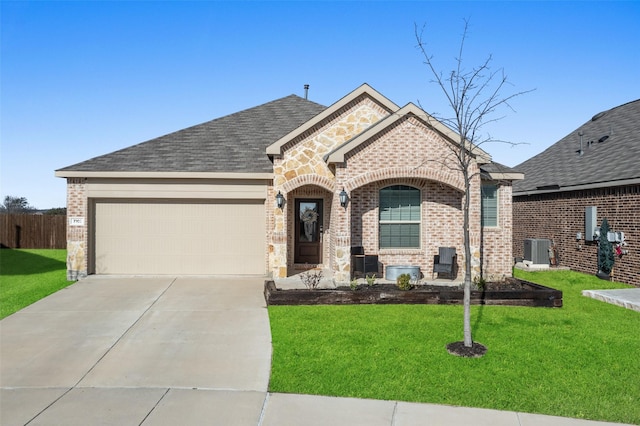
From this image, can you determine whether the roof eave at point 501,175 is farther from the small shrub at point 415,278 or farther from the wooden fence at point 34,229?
the wooden fence at point 34,229

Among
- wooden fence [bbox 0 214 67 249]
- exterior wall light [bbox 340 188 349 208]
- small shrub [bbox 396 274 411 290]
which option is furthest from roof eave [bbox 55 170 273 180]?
wooden fence [bbox 0 214 67 249]

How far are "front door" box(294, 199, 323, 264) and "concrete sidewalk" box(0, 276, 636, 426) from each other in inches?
184

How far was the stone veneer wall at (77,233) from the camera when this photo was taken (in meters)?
13.7

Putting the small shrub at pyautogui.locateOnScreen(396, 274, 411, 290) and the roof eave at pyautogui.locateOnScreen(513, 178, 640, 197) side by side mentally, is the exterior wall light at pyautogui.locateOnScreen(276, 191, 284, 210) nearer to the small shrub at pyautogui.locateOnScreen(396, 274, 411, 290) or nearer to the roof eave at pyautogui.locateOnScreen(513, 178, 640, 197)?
the small shrub at pyautogui.locateOnScreen(396, 274, 411, 290)

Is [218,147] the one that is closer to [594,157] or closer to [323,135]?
[323,135]

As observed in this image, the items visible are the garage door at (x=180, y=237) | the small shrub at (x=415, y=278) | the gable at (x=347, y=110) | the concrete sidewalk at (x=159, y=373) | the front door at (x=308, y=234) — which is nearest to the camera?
the concrete sidewalk at (x=159, y=373)

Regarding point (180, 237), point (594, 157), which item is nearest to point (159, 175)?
point (180, 237)

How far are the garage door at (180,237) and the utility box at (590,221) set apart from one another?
10510mm

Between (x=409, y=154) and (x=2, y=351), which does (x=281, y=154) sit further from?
(x=2, y=351)

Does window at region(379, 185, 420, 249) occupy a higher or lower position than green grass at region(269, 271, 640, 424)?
higher

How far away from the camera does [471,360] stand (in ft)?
22.5

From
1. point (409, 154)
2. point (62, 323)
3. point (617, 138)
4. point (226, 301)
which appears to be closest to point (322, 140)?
point (409, 154)

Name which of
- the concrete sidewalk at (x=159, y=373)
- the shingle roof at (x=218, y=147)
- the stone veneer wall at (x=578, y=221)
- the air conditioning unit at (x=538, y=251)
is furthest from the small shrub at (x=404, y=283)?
the air conditioning unit at (x=538, y=251)

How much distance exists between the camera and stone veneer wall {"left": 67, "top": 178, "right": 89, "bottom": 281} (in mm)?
13749
